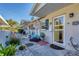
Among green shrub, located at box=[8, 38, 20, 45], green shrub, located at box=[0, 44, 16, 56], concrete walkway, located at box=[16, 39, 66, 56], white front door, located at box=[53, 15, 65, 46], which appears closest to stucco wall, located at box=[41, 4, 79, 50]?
white front door, located at box=[53, 15, 65, 46]

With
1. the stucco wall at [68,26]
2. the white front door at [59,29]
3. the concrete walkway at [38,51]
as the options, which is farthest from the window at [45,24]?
the concrete walkway at [38,51]

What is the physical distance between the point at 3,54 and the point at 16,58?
0.39 m

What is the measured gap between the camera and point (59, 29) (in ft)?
18.4

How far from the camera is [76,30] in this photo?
17.4 feet

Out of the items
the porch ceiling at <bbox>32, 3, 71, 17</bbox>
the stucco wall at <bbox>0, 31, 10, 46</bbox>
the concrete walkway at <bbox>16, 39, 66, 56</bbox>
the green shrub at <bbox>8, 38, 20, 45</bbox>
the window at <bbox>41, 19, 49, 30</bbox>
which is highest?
the porch ceiling at <bbox>32, 3, 71, 17</bbox>

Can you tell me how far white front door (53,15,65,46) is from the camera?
5.49 metres

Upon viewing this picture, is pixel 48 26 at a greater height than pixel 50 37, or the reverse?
pixel 48 26

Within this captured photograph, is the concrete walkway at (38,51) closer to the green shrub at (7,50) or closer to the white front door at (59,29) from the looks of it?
the green shrub at (7,50)

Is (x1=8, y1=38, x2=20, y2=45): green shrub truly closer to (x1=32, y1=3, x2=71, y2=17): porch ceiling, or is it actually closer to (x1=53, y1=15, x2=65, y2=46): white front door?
(x1=32, y1=3, x2=71, y2=17): porch ceiling

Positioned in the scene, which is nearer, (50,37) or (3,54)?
(3,54)

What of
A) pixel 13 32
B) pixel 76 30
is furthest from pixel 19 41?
pixel 76 30

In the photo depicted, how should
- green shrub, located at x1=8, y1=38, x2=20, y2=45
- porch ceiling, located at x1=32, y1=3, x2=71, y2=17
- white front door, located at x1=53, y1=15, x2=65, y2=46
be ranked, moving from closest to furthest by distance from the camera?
porch ceiling, located at x1=32, y1=3, x2=71, y2=17 → green shrub, located at x1=8, y1=38, x2=20, y2=45 → white front door, located at x1=53, y1=15, x2=65, y2=46

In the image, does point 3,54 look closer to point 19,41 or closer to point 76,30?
point 19,41

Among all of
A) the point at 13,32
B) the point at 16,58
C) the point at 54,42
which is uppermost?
the point at 13,32
